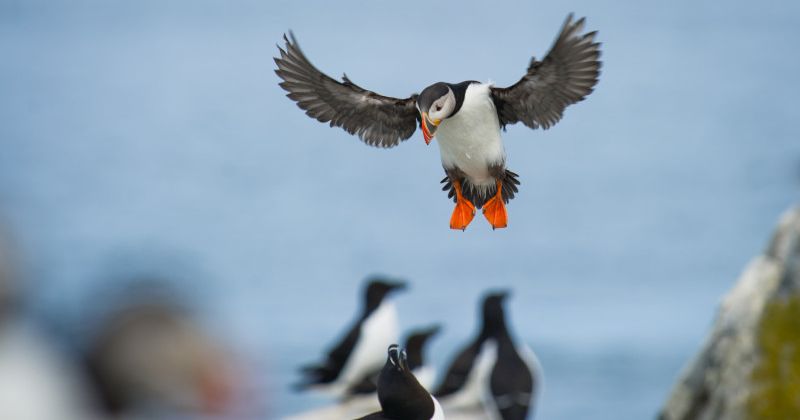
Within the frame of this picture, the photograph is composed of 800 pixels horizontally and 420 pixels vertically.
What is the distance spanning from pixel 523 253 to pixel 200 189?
84.1ft

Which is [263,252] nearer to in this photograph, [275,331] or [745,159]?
[275,331]

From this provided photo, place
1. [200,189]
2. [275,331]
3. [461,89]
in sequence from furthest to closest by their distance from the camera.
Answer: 1. [200,189]
2. [275,331]
3. [461,89]

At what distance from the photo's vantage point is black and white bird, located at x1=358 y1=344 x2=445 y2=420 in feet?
24.4

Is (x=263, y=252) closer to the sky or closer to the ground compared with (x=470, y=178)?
closer to the sky

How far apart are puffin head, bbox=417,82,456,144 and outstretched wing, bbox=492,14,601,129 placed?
0.26 meters

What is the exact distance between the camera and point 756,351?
8.43 m

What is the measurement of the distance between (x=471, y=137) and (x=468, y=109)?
0.10m

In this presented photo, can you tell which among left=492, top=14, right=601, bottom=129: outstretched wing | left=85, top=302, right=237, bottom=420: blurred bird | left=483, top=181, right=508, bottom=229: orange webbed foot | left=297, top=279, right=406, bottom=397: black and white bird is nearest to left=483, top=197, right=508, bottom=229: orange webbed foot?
left=483, top=181, right=508, bottom=229: orange webbed foot

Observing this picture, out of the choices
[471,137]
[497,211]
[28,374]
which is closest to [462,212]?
[497,211]

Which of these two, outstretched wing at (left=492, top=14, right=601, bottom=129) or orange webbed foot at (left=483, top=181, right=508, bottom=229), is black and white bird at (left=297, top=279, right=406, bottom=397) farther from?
outstretched wing at (left=492, top=14, right=601, bottom=129)

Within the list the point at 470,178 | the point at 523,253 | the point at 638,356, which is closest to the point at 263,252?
the point at 523,253

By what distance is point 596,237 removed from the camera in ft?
154

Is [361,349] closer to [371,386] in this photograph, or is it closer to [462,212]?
[371,386]

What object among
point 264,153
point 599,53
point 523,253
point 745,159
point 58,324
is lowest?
point 58,324
